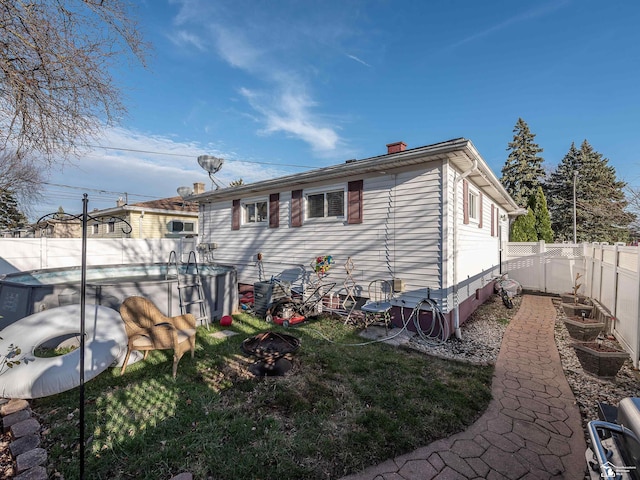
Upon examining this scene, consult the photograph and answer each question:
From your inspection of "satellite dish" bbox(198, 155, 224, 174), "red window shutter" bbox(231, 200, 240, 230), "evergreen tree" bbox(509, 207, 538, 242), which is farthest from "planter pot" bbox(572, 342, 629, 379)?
"evergreen tree" bbox(509, 207, 538, 242)

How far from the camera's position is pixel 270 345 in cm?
445

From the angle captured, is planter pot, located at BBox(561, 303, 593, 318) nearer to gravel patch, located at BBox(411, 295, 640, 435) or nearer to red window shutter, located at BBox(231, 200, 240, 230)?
gravel patch, located at BBox(411, 295, 640, 435)

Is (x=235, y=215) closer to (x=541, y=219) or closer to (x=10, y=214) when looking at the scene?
(x=541, y=219)

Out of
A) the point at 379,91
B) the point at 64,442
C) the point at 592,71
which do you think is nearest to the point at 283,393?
the point at 64,442

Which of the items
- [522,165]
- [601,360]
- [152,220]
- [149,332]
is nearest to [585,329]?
[601,360]

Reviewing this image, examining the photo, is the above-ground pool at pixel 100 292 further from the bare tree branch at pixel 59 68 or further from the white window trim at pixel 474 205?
the white window trim at pixel 474 205

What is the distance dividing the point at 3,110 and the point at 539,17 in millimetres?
11178

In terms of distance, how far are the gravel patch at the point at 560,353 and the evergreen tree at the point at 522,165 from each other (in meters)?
18.5

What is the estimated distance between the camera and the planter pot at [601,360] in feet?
13.0

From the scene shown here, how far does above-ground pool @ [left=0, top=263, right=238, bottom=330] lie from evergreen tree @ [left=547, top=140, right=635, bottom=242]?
93.5 feet

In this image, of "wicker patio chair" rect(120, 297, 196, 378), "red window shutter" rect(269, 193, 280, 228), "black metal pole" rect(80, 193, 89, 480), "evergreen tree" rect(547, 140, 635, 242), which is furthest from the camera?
"evergreen tree" rect(547, 140, 635, 242)

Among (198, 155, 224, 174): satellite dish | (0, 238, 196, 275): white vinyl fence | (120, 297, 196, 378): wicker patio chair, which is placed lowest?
(120, 297, 196, 378): wicker patio chair

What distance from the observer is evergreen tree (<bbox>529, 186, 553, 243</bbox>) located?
19.3 meters

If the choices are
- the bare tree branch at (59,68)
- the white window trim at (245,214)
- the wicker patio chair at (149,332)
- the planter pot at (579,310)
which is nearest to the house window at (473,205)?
the planter pot at (579,310)
